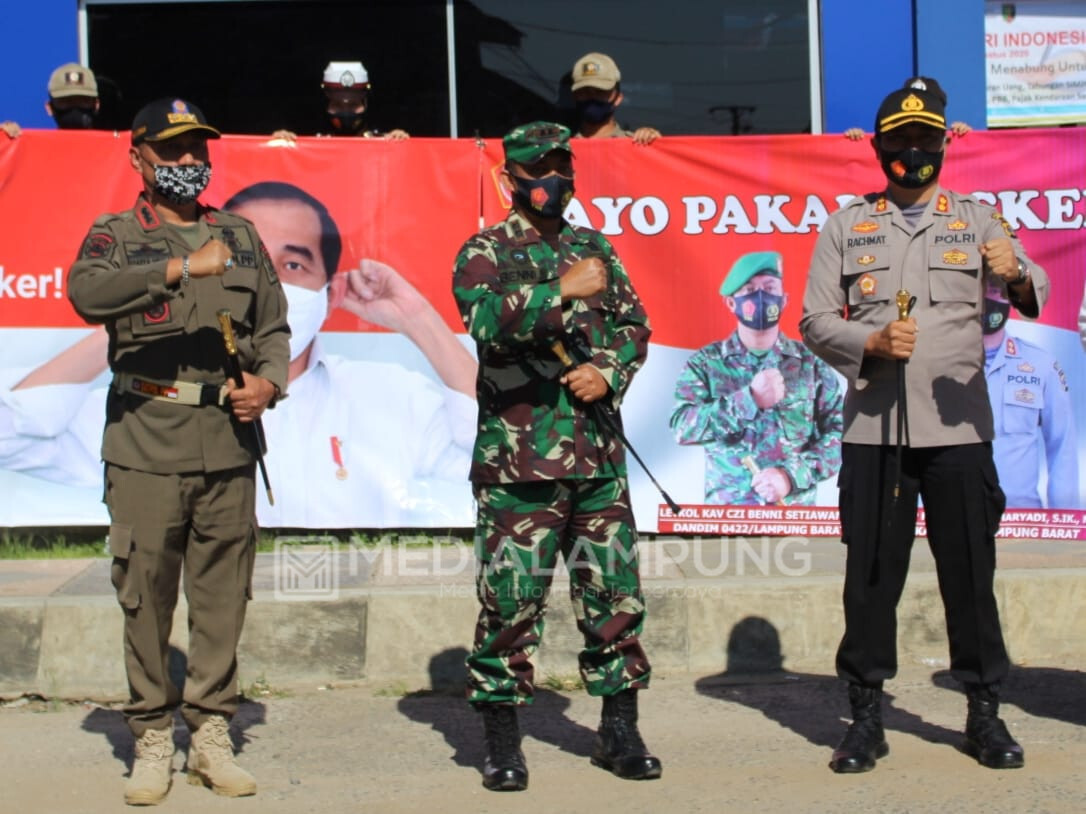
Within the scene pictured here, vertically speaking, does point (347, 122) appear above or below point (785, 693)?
above

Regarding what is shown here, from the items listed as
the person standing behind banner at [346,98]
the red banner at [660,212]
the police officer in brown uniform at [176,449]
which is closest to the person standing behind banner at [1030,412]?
the red banner at [660,212]

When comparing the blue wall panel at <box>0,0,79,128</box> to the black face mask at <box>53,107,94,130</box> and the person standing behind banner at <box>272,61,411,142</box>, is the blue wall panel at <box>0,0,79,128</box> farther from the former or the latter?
the person standing behind banner at <box>272,61,411,142</box>

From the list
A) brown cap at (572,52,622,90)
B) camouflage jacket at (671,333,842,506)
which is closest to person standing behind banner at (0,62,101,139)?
brown cap at (572,52,622,90)

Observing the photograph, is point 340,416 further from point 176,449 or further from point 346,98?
point 176,449

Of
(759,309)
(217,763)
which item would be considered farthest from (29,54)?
(217,763)

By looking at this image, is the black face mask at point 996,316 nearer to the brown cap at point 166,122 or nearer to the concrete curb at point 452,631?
the concrete curb at point 452,631

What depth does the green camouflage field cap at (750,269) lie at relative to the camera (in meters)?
7.10

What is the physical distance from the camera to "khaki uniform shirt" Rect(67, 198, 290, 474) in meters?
4.56

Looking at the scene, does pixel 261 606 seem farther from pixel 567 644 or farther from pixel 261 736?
pixel 567 644

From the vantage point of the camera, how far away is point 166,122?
4500mm

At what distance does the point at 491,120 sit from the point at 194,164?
15.4ft

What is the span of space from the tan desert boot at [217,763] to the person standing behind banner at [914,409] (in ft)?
6.27

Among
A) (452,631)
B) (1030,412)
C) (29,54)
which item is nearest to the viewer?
(452,631)

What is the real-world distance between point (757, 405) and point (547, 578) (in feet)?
8.95
